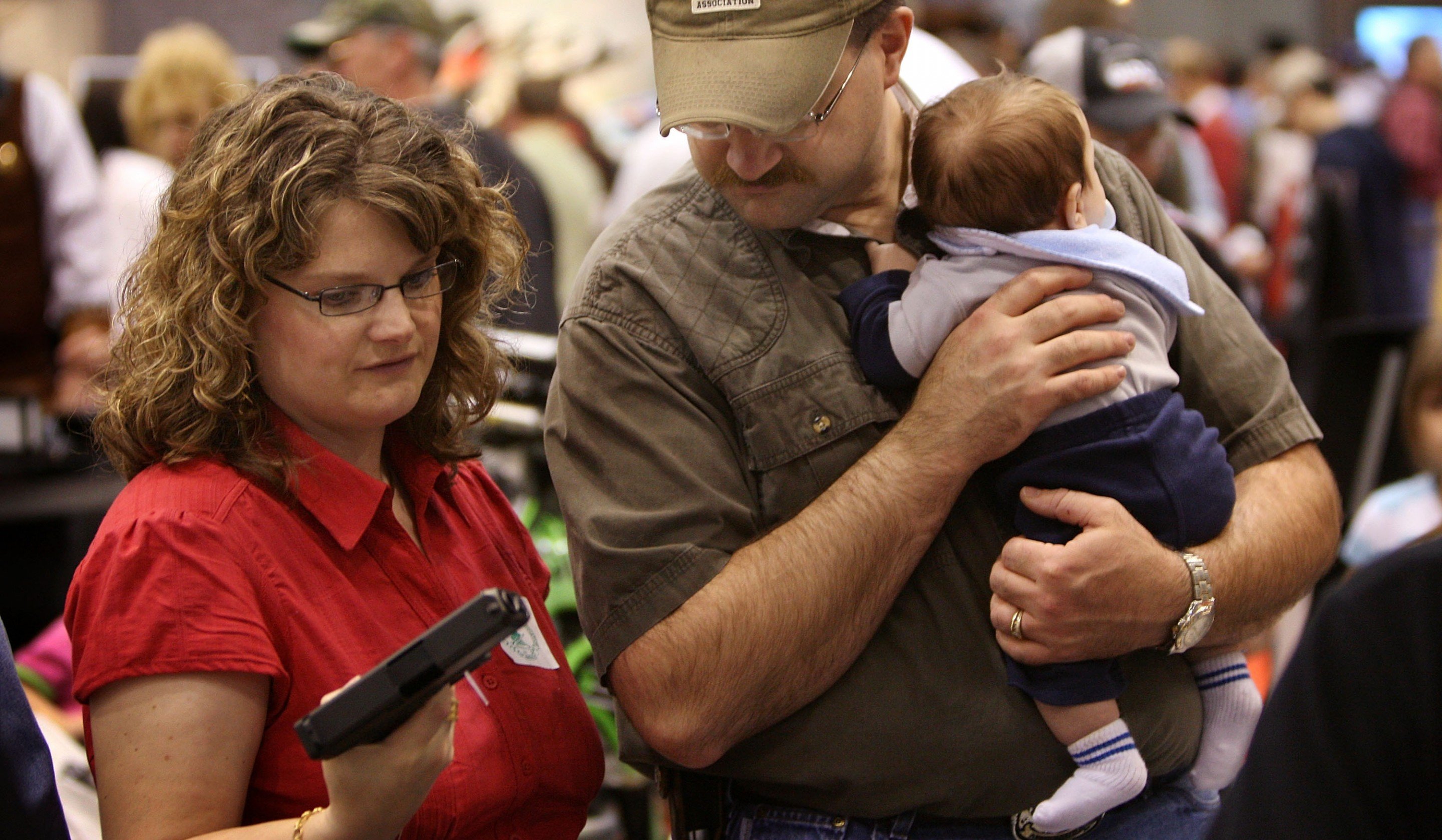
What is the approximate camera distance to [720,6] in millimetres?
1681

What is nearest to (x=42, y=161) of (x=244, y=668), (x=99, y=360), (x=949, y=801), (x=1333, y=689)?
(x=99, y=360)

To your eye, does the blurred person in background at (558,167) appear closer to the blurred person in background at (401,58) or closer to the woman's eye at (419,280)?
the blurred person in background at (401,58)

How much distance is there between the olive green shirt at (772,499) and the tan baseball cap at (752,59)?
0.18 metres

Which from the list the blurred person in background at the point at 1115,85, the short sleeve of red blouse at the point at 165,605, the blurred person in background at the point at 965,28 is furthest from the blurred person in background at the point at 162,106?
the short sleeve of red blouse at the point at 165,605

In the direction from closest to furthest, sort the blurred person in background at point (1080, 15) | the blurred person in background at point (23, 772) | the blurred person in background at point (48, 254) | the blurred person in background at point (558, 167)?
the blurred person in background at point (23, 772)
the blurred person in background at point (1080, 15)
the blurred person in background at point (48, 254)
the blurred person in background at point (558, 167)

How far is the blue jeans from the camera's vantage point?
1.67 m

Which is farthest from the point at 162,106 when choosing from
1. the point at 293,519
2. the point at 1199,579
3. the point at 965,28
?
the point at 1199,579

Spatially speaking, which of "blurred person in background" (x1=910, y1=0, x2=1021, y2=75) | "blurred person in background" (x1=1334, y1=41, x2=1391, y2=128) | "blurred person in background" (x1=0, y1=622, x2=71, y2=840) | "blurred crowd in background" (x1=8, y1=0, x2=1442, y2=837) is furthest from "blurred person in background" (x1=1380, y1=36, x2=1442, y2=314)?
"blurred person in background" (x1=0, y1=622, x2=71, y2=840)

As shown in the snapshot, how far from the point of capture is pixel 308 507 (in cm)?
158

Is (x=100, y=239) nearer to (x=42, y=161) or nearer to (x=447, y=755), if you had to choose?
(x=42, y=161)

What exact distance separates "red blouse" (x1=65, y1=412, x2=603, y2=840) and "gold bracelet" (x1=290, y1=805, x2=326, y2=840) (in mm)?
72

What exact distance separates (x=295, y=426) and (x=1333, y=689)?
120 centimetres

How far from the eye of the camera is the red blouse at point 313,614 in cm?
139

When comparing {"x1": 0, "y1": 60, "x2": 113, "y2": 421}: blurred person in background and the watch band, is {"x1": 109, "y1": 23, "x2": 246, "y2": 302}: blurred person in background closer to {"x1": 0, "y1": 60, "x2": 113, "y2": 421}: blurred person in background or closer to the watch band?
{"x1": 0, "y1": 60, "x2": 113, "y2": 421}: blurred person in background
